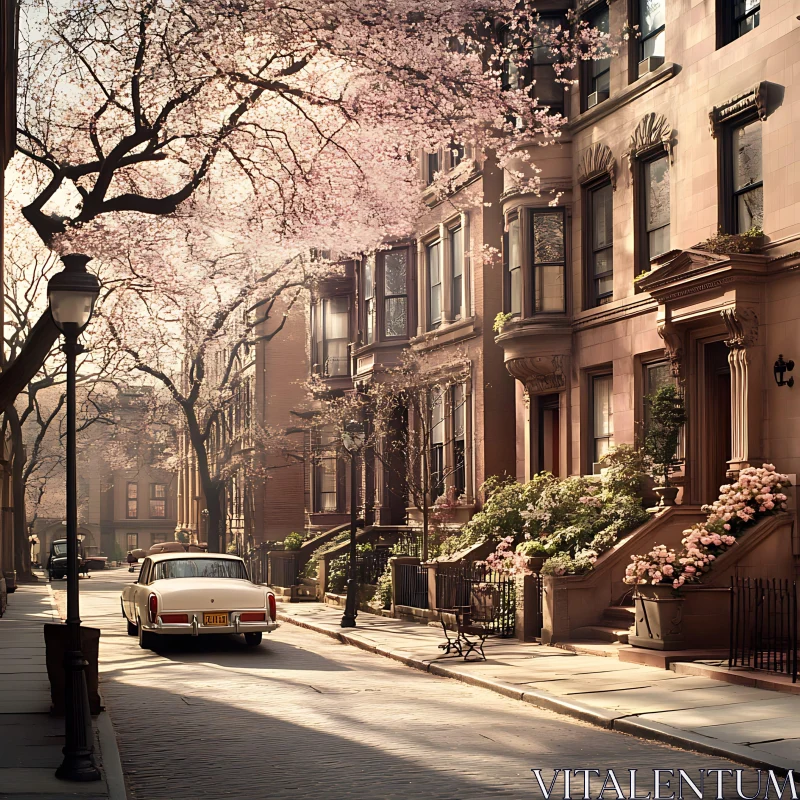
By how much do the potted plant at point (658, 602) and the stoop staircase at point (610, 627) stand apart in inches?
59.6

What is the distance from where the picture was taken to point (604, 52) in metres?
24.6

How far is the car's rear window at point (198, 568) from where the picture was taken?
67.1 ft

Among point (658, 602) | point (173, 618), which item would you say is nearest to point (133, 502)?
point (173, 618)

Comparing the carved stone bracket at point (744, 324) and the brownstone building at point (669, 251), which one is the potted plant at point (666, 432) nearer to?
the brownstone building at point (669, 251)

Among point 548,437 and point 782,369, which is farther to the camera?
point 548,437

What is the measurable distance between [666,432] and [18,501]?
35.9m

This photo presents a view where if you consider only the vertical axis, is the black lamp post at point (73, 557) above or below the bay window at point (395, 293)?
below

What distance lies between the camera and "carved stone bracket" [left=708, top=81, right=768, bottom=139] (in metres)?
19.6

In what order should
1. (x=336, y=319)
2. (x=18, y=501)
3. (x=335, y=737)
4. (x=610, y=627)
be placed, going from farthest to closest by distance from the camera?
(x=18, y=501)
(x=336, y=319)
(x=610, y=627)
(x=335, y=737)

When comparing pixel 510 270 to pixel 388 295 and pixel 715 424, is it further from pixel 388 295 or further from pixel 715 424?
pixel 388 295

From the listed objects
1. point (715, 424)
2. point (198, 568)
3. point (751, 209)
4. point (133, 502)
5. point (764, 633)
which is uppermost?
point (751, 209)

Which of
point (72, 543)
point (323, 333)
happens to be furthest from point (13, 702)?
point (323, 333)

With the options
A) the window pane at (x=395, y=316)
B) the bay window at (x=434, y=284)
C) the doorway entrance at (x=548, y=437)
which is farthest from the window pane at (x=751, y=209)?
the window pane at (x=395, y=316)

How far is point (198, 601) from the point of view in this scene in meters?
19.0
